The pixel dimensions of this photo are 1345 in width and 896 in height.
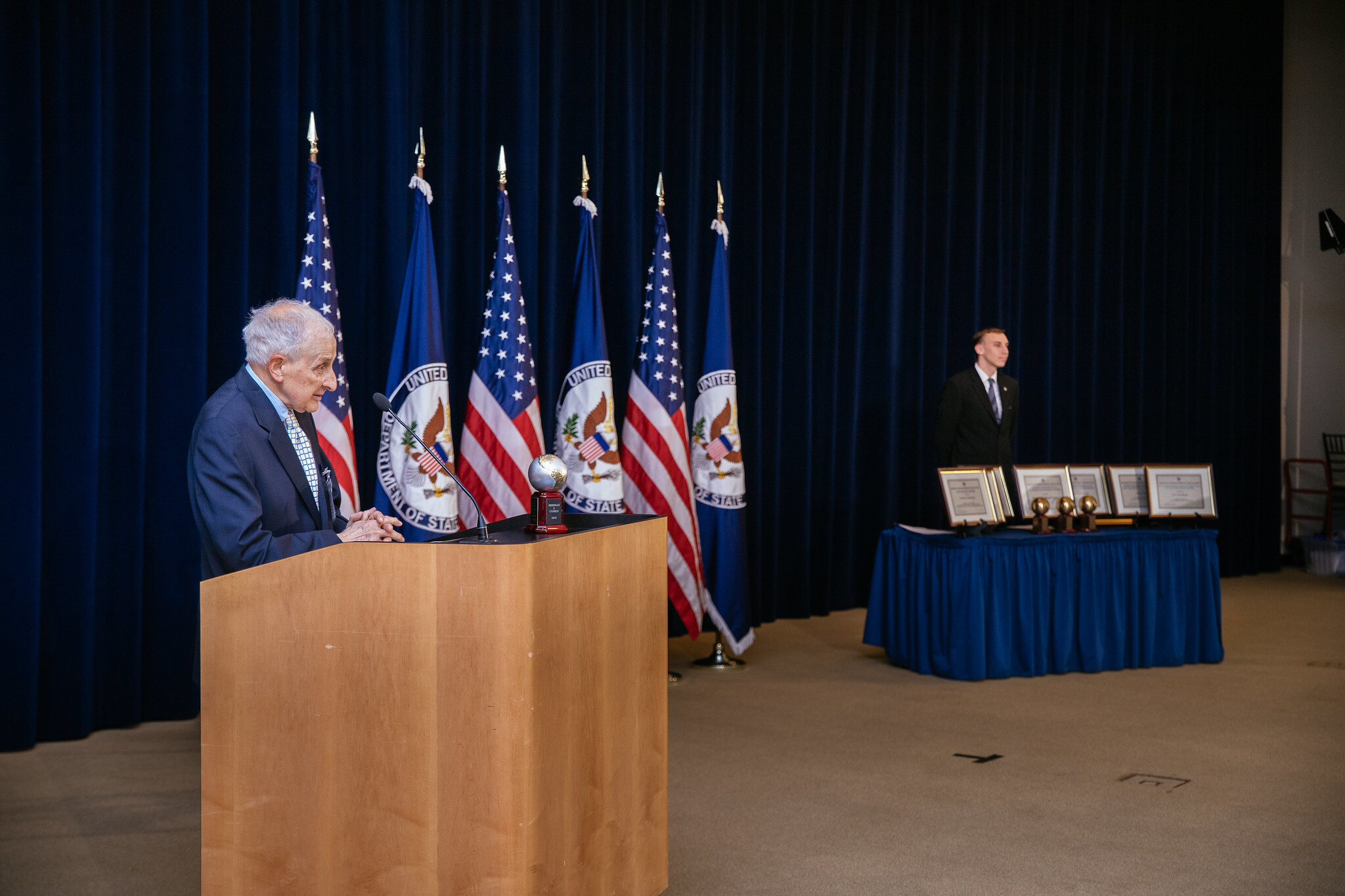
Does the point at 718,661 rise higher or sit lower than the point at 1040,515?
lower

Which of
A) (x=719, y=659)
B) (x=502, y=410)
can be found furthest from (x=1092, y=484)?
(x=502, y=410)

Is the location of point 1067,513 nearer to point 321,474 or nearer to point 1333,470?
point 321,474

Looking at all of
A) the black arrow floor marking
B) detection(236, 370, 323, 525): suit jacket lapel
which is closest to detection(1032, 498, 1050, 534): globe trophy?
the black arrow floor marking

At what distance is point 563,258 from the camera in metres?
5.89

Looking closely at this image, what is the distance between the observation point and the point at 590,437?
17.0 feet

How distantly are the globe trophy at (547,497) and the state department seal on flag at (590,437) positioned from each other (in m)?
2.84

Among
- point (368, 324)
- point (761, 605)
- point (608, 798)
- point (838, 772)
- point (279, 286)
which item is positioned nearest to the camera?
point (608, 798)

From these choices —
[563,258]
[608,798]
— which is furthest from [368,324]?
[608,798]

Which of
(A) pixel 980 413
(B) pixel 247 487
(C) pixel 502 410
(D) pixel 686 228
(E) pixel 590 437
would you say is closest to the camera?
(B) pixel 247 487

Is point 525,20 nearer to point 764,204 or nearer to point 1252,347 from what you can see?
point 764,204

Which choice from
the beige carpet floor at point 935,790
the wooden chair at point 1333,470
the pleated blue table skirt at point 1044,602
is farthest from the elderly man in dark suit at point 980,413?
the wooden chair at point 1333,470

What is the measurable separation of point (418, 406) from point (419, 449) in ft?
0.77

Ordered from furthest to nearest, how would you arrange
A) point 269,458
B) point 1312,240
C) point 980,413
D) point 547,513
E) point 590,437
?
1. point 1312,240
2. point 980,413
3. point 590,437
4. point 269,458
5. point 547,513

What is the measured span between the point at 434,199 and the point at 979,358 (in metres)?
2.85
